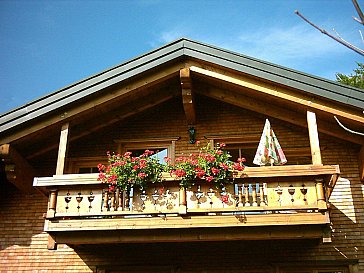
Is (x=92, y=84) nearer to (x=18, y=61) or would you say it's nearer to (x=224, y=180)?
(x=224, y=180)

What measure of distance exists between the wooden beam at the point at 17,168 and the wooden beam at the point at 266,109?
4464 mm

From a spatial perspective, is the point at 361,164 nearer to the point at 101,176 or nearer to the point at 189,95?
the point at 189,95

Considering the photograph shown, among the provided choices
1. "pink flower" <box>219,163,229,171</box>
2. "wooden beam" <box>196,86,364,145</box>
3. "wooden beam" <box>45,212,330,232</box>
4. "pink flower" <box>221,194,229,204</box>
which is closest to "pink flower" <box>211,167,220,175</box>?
"pink flower" <box>219,163,229,171</box>

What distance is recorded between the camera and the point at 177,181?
867 cm

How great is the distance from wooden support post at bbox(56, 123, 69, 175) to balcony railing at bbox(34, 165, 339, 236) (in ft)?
1.32

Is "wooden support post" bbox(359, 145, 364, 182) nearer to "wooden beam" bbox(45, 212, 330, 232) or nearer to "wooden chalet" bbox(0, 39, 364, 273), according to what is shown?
"wooden chalet" bbox(0, 39, 364, 273)

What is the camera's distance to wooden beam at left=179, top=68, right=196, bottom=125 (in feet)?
33.8

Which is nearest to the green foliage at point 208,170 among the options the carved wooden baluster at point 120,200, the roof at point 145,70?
the carved wooden baluster at point 120,200

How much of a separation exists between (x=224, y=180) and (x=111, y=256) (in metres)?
3.42

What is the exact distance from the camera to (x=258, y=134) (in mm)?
11141

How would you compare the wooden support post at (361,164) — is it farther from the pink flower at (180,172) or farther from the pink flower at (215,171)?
the pink flower at (180,172)

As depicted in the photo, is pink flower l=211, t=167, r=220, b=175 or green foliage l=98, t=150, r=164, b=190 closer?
pink flower l=211, t=167, r=220, b=175

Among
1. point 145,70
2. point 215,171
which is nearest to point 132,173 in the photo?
point 215,171

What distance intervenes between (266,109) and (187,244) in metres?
3.60
